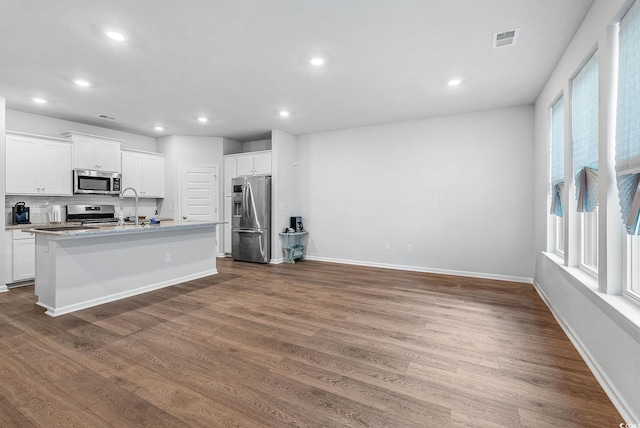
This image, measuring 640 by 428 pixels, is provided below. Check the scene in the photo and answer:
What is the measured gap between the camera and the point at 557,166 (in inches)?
130

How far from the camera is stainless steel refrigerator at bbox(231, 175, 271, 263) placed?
238 inches

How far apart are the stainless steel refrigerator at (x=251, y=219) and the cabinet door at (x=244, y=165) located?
27cm

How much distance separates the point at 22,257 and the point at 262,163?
4.20 meters

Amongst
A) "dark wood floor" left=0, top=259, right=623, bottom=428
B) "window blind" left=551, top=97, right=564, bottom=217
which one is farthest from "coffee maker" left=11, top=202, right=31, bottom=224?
"window blind" left=551, top=97, right=564, bottom=217

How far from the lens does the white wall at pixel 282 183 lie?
6.10 meters

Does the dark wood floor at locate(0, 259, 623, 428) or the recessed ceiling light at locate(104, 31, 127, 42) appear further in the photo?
the recessed ceiling light at locate(104, 31, 127, 42)

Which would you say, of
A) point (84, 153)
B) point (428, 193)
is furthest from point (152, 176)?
point (428, 193)

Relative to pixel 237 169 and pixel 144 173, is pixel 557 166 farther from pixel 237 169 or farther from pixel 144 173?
pixel 144 173

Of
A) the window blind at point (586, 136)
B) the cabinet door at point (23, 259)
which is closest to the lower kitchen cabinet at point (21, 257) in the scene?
the cabinet door at point (23, 259)

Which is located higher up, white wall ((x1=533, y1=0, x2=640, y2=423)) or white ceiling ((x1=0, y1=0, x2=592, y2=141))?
white ceiling ((x1=0, y1=0, x2=592, y2=141))

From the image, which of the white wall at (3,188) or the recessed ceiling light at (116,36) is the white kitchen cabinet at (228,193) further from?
the recessed ceiling light at (116,36)

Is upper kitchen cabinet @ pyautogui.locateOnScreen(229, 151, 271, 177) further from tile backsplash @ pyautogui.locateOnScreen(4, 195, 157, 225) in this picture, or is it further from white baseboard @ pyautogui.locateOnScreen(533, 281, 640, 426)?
white baseboard @ pyautogui.locateOnScreen(533, 281, 640, 426)

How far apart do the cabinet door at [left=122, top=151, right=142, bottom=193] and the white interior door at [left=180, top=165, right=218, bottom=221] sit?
2.67 ft

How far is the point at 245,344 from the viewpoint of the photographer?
2553 mm
